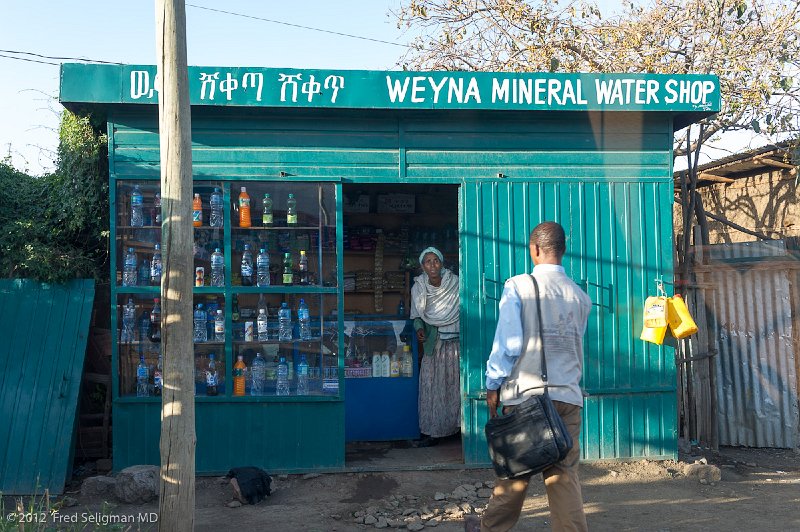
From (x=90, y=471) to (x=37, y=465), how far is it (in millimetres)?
611

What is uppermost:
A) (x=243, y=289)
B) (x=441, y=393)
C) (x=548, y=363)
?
(x=243, y=289)

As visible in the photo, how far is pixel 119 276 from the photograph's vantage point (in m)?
6.24

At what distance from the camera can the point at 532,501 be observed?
5789 millimetres

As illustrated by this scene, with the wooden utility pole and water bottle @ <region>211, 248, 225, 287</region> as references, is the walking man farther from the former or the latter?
water bottle @ <region>211, 248, 225, 287</region>

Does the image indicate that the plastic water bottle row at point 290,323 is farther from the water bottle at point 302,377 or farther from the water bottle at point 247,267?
the water bottle at point 247,267

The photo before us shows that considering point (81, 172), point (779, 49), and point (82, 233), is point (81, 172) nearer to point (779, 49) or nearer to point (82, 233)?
point (82, 233)

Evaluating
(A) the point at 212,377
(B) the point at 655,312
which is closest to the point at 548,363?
(B) the point at 655,312

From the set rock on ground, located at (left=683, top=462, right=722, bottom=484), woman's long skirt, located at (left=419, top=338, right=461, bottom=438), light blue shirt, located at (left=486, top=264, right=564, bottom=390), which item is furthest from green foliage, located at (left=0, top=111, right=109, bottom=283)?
rock on ground, located at (left=683, top=462, right=722, bottom=484)

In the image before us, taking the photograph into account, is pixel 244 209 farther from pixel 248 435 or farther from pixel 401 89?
pixel 248 435

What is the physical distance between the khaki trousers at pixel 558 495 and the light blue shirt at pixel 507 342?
366mm

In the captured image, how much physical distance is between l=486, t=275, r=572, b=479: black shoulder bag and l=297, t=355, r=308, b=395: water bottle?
108 inches

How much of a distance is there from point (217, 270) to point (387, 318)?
2086 millimetres

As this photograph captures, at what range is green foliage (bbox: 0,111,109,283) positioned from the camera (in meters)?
6.45

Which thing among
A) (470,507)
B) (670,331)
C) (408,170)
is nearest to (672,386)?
(670,331)
